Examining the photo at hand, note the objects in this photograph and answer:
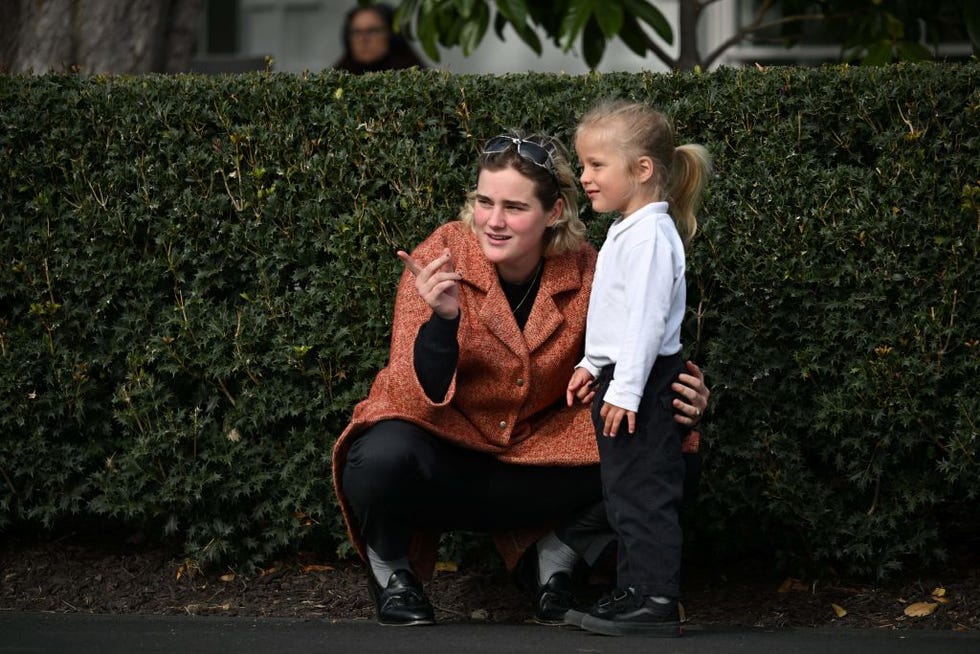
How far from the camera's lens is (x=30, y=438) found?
5078mm

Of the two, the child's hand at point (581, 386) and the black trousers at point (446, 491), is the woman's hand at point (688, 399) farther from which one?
the black trousers at point (446, 491)

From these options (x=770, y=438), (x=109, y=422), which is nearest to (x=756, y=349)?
(x=770, y=438)

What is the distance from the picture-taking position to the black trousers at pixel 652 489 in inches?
160

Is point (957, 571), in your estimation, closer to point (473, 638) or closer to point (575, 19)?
point (473, 638)

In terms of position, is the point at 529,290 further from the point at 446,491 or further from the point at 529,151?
the point at 446,491

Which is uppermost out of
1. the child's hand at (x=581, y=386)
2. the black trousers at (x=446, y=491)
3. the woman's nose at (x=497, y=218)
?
the woman's nose at (x=497, y=218)

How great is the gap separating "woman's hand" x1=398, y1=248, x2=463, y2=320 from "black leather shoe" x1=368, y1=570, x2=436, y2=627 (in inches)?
33.8

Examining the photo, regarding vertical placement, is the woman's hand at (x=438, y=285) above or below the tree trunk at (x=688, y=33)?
below

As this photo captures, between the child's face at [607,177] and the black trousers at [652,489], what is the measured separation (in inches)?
19.0

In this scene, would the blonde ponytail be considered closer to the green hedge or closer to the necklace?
the green hedge

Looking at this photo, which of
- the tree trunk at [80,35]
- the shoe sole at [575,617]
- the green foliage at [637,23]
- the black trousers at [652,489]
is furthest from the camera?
the tree trunk at [80,35]

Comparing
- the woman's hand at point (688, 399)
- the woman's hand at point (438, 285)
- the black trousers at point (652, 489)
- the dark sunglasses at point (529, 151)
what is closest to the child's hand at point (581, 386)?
the black trousers at point (652, 489)

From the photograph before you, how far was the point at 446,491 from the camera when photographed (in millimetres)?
4363

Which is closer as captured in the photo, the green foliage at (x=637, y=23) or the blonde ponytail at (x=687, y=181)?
the blonde ponytail at (x=687, y=181)
